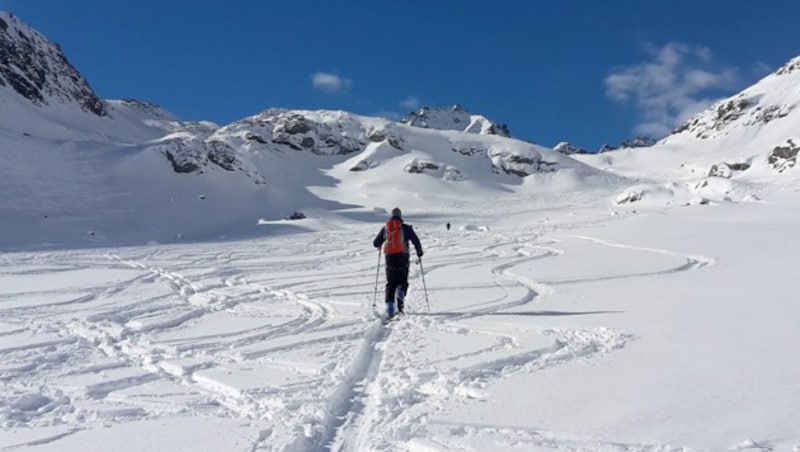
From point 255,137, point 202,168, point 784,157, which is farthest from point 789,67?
point 202,168

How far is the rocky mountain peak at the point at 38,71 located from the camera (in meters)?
57.3

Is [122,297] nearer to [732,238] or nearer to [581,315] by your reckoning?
[581,315]

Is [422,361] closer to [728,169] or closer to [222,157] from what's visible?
[222,157]

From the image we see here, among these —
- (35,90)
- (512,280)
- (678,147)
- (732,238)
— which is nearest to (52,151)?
(35,90)

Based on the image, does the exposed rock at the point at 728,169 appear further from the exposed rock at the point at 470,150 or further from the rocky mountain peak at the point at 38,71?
the rocky mountain peak at the point at 38,71

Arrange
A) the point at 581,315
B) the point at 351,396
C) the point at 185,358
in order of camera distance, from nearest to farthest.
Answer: the point at 351,396
the point at 185,358
the point at 581,315

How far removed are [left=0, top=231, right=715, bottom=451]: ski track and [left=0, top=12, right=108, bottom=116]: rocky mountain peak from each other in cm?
5582

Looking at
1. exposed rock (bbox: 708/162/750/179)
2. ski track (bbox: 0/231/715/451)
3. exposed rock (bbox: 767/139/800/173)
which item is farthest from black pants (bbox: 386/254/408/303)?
exposed rock (bbox: 708/162/750/179)

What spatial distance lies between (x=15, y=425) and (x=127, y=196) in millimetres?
34794

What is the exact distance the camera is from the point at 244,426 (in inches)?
165

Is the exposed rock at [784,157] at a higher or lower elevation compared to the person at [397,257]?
higher

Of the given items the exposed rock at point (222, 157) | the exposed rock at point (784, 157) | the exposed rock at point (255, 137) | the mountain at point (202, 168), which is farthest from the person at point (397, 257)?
the exposed rock at point (784, 157)

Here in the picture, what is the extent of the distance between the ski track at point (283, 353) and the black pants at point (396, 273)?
58 centimetres

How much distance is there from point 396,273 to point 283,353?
9.98ft
